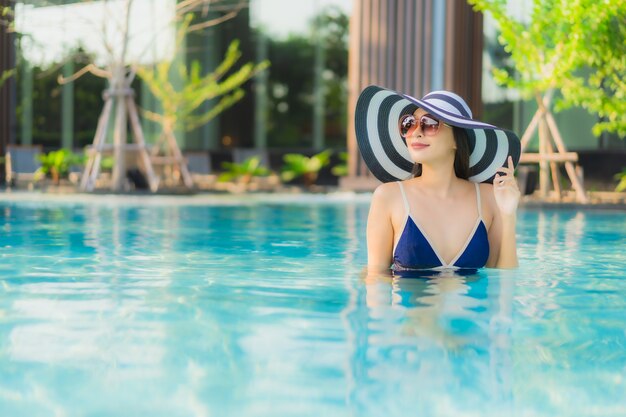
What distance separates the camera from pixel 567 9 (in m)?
12.7

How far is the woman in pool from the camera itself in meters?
4.88

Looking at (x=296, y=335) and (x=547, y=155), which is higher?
(x=547, y=155)

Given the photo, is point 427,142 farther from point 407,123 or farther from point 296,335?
point 296,335

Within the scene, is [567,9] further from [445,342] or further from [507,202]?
[445,342]

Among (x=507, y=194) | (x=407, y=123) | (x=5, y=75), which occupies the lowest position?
(x=507, y=194)

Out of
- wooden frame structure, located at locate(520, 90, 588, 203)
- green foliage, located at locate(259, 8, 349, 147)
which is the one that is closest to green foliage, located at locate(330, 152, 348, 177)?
green foliage, located at locate(259, 8, 349, 147)

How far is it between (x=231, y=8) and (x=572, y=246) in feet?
58.5

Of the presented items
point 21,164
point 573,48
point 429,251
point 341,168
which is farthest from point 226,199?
point 429,251

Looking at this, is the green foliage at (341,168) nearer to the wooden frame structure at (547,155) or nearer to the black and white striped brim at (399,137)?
the wooden frame structure at (547,155)

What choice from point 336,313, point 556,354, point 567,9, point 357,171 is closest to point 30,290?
point 336,313

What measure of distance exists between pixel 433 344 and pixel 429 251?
1.52 metres

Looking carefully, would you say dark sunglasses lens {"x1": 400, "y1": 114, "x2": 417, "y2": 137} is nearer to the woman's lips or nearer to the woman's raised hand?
the woman's lips

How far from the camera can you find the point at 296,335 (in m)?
3.98

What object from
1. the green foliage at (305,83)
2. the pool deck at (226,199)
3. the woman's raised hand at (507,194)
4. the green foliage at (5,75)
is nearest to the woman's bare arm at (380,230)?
the woman's raised hand at (507,194)
